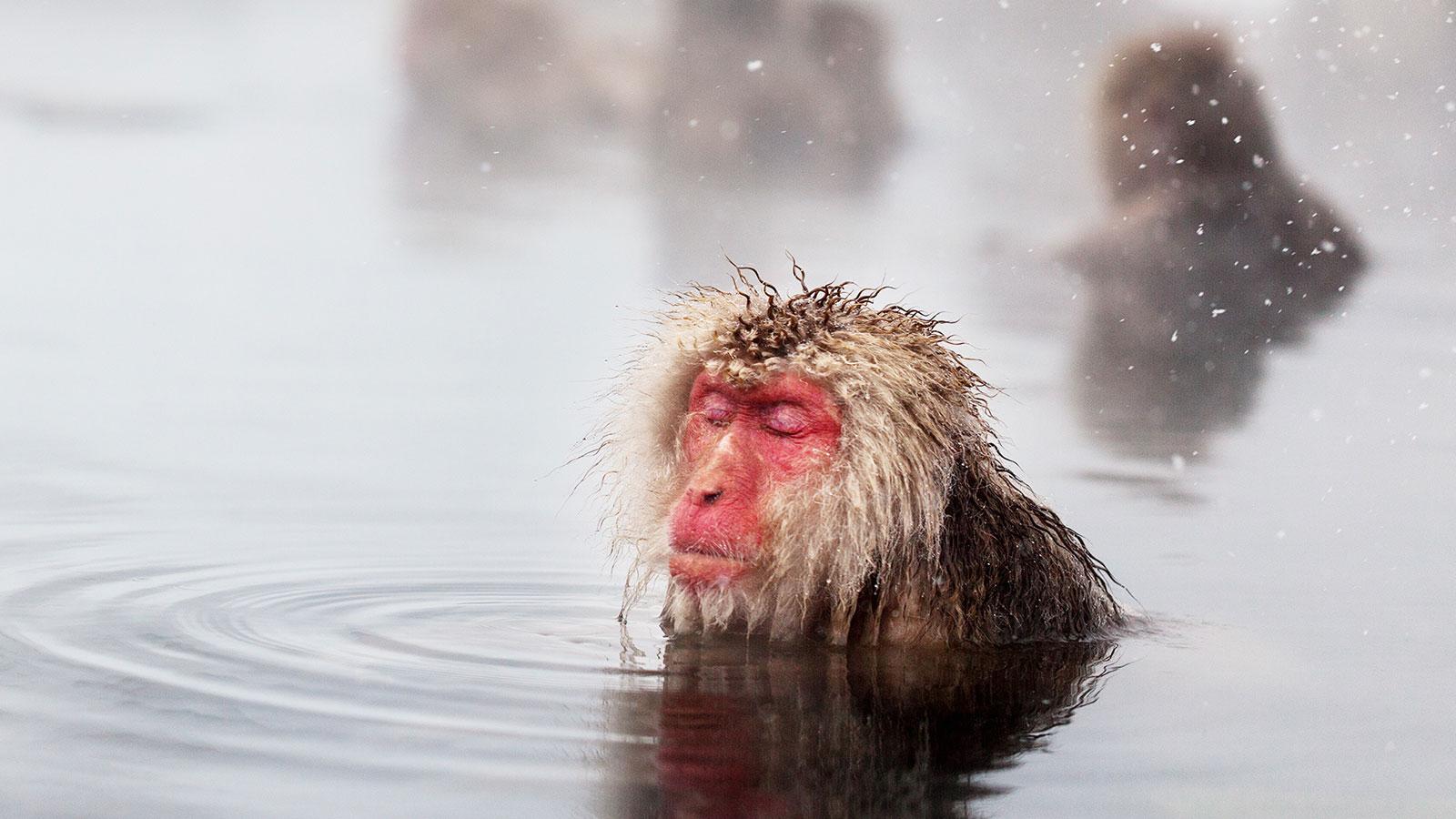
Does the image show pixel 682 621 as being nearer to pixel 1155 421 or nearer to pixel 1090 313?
pixel 1155 421

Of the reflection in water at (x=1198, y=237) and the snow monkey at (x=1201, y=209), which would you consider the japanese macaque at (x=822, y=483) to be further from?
the snow monkey at (x=1201, y=209)

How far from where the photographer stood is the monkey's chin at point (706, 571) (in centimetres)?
403

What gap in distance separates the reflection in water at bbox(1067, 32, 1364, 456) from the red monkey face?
27.5 feet

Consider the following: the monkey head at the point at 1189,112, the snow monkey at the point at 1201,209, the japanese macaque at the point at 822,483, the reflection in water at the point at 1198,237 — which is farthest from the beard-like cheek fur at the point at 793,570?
the monkey head at the point at 1189,112

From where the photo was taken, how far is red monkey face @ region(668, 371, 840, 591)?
13.2 feet

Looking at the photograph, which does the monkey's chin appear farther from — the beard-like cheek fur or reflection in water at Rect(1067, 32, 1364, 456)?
reflection in water at Rect(1067, 32, 1364, 456)

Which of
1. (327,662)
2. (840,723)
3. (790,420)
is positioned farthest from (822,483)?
(327,662)

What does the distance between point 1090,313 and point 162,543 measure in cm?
1006

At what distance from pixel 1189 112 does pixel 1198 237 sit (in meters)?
1.01

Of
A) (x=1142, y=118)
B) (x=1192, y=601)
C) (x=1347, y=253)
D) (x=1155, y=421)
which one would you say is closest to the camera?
(x=1192, y=601)

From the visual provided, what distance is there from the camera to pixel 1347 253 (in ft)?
51.3

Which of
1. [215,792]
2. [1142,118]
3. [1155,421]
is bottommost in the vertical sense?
[215,792]

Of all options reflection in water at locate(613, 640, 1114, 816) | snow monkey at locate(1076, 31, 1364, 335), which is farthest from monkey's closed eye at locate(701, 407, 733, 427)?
snow monkey at locate(1076, 31, 1364, 335)

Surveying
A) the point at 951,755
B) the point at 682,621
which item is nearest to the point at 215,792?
the point at 951,755
